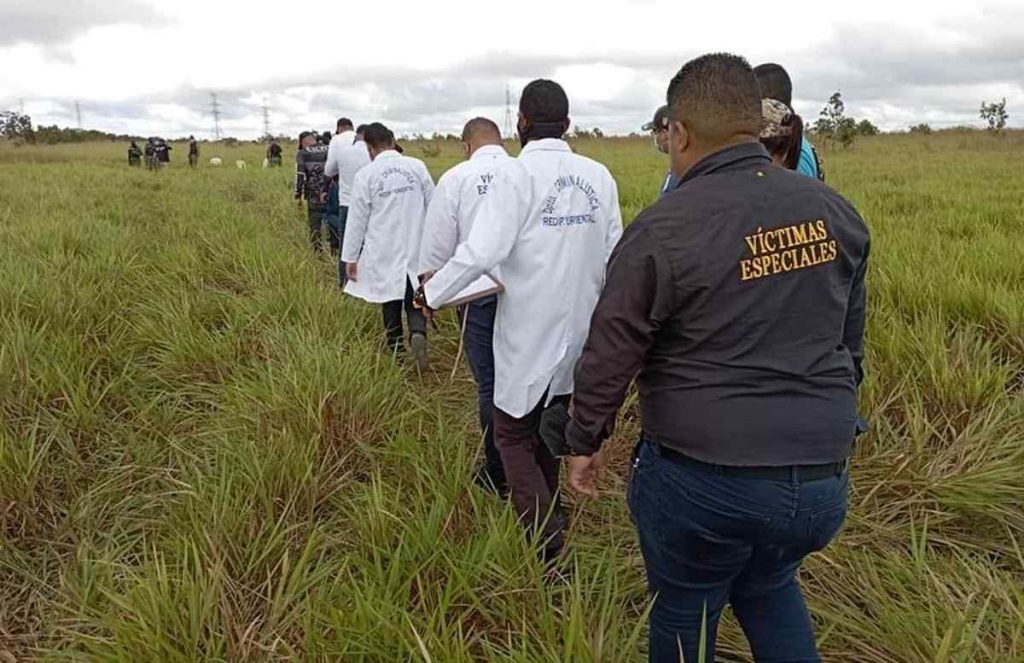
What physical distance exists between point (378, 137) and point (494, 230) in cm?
284

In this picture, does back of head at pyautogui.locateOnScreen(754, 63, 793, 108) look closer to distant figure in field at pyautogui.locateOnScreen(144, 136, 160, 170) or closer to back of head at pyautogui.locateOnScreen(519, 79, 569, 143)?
back of head at pyautogui.locateOnScreen(519, 79, 569, 143)

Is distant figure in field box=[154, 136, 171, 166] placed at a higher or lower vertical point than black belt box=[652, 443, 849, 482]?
higher

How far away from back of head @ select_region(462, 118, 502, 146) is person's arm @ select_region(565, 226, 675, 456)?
2.40m

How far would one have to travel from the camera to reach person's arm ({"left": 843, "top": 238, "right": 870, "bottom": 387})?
1.66m

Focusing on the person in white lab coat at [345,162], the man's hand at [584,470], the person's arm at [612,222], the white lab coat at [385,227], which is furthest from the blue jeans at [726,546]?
the person in white lab coat at [345,162]

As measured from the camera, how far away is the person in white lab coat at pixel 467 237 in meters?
2.90

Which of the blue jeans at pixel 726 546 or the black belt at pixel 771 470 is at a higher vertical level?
the black belt at pixel 771 470

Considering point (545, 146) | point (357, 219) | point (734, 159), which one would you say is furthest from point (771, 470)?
point (357, 219)

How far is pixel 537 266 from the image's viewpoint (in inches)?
95.9

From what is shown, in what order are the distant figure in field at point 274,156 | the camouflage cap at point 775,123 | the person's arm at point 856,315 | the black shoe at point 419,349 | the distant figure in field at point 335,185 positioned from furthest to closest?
1. the distant figure in field at point 274,156
2. the distant figure in field at point 335,185
3. the black shoe at point 419,349
4. the camouflage cap at point 775,123
5. the person's arm at point 856,315

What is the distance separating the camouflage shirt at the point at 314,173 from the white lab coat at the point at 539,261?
243 inches

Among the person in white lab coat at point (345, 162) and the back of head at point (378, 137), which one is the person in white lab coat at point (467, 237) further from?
the person in white lab coat at point (345, 162)

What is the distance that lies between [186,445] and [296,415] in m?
0.58

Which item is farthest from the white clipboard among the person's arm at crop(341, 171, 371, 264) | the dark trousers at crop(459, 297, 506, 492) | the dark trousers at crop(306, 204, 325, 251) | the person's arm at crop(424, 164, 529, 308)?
the dark trousers at crop(306, 204, 325, 251)
